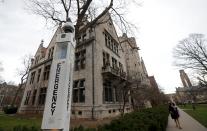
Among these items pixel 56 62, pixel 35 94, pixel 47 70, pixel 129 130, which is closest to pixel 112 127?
pixel 129 130

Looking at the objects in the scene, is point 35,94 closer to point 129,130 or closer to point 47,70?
point 47,70

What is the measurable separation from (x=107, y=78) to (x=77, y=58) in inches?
194

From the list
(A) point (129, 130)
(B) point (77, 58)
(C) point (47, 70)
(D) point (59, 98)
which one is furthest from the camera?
(C) point (47, 70)

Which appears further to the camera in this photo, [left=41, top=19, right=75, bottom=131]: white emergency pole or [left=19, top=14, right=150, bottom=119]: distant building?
[left=19, top=14, right=150, bottom=119]: distant building

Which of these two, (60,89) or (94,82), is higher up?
(94,82)

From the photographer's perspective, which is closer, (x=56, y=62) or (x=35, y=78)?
(x=56, y=62)

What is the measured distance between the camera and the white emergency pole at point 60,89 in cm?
213

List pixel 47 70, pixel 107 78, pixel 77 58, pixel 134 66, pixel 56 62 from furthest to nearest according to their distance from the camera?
1. pixel 134 66
2. pixel 47 70
3. pixel 77 58
4. pixel 107 78
5. pixel 56 62

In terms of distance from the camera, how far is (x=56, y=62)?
2.55 meters

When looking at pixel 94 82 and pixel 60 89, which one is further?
pixel 94 82

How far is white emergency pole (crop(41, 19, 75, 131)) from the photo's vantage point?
7.00 ft

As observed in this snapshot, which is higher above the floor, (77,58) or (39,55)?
(39,55)

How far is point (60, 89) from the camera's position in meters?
2.30

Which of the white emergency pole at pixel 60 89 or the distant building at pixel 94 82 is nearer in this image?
the white emergency pole at pixel 60 89
